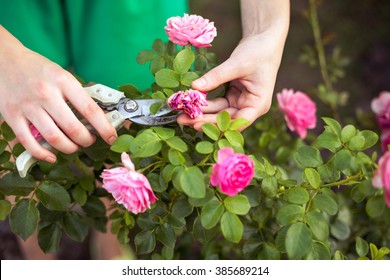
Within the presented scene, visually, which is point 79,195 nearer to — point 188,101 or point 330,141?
point 188,101

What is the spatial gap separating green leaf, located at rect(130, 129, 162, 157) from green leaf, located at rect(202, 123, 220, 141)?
0.09 m

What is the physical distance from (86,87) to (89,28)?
0.47 metres

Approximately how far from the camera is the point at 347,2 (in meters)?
2.91

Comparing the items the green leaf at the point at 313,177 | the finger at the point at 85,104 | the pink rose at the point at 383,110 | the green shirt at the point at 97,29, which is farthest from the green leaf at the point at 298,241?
the green shirt at the point at 97,29

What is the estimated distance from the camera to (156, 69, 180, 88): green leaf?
42.1 inches

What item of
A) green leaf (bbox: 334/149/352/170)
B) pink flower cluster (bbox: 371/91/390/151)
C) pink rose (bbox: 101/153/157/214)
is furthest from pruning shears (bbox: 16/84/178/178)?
pink flower cluster (bbox: 371/91/390/151)

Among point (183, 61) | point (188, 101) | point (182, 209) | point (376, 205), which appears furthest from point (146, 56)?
point (376, 205)

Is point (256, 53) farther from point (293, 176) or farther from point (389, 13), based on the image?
point (389, 13)

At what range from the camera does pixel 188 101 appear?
3.26ft

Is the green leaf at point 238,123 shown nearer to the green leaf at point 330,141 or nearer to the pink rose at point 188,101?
the pink rose at point 188,101

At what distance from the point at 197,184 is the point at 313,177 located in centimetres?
27

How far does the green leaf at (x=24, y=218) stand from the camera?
1112 millimetres

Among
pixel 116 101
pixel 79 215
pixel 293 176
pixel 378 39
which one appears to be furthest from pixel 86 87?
pixel 378 39

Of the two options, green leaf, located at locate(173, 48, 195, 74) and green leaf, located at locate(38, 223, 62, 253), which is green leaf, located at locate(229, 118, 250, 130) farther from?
green leaf, located at locate(38, 223, 62, 253)
